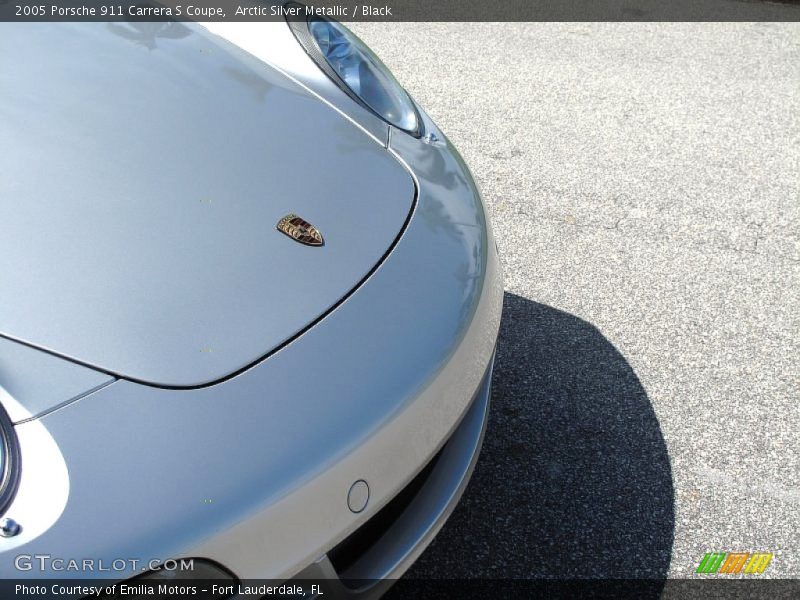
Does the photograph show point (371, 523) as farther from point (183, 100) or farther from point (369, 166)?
point (183, 100)

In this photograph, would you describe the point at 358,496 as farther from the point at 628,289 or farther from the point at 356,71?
the point at 628,289

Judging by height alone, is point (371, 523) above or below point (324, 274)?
below

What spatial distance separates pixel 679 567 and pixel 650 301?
1045mm

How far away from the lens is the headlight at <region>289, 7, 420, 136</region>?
83.7 inches

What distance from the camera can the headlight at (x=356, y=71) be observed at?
6.97 ft

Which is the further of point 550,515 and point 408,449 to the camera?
point 550,515

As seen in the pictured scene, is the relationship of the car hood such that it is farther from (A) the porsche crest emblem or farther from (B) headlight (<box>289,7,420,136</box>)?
(B) headlight (<box>289,7,420,136</box>)

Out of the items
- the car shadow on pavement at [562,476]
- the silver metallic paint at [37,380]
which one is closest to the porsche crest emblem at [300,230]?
the silver metallic paint at [37,380]

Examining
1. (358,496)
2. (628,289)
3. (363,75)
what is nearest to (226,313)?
(358,496)

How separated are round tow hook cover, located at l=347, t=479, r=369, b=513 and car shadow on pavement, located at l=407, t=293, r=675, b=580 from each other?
0.63 m

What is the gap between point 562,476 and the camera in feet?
7.23

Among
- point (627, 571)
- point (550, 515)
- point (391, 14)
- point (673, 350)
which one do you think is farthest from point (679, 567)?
point (391, 14)

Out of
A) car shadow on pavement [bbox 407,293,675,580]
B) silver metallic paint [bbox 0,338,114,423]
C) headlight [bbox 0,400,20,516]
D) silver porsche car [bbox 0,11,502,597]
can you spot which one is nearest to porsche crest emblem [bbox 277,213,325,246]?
silver porsche car [bbox 0,11,502,597]

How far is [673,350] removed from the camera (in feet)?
8.58
